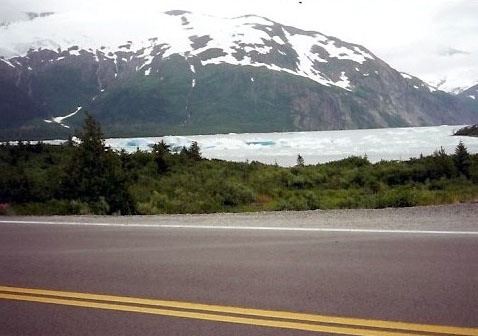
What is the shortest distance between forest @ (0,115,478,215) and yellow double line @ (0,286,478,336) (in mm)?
10272

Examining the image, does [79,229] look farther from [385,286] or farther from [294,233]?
[385,286]

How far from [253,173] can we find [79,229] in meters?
26.4

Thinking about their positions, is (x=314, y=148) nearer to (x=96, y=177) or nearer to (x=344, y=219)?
(x=96, y=177)

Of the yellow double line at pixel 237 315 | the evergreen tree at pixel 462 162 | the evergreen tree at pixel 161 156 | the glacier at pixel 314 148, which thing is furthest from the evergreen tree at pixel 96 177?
the evergreen tree at pixel 462 162

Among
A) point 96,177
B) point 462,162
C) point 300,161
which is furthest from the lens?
point 300,161

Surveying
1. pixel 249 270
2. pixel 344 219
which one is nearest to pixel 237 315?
pixel 249 270

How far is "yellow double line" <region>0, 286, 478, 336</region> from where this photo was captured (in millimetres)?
4328

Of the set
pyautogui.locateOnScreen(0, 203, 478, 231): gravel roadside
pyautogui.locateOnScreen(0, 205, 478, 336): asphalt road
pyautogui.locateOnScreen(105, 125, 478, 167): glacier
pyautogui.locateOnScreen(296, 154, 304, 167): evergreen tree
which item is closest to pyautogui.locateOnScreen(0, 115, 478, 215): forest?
pyautogui.locateOnScreen(296, 154, 304, 167): evergreen tree

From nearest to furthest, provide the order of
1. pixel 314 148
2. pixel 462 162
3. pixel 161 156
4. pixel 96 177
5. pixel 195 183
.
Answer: pixel 96 177, pixel 195 183, pixel 462 162, pixel 161 156, pixel 314 148

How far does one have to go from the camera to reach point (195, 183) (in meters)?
30.7

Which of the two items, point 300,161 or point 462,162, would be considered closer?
point 462,162

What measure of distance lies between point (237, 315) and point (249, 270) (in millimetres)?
1631

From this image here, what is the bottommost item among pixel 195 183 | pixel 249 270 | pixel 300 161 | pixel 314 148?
pixel 249 270

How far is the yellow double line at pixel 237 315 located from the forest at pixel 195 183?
1027 centimetres
